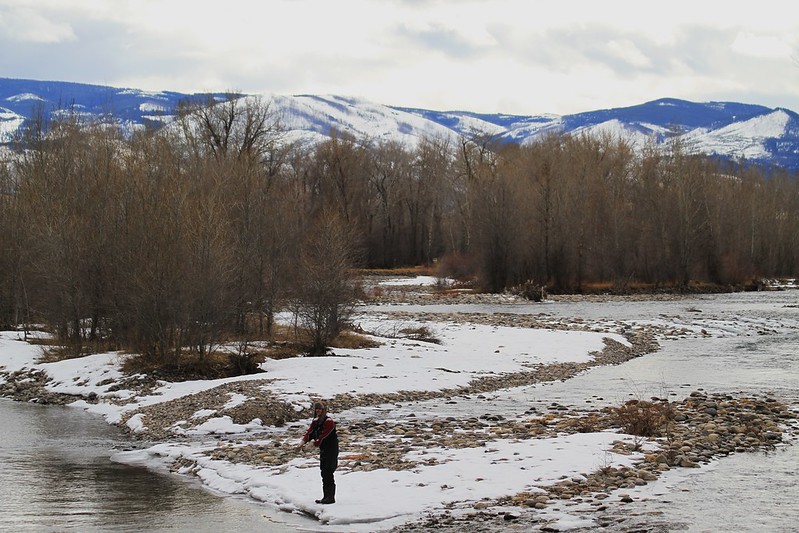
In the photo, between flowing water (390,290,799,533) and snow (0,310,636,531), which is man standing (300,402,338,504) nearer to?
snow (0,310,636,531)

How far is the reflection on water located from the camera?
1223 centimetres

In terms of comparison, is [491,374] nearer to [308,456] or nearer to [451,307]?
[308,456]

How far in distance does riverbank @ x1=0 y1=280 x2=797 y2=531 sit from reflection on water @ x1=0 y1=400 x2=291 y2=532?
72cm

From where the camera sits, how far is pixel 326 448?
12.9 m

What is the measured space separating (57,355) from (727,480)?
2522cm

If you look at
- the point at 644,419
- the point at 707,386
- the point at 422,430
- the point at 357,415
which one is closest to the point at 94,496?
the point at 422,430

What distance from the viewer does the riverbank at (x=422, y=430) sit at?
12898mm

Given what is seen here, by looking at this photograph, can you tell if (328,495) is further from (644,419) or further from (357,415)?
(357,415)

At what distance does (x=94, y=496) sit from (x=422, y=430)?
7265mm

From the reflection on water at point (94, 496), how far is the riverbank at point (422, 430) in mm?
716

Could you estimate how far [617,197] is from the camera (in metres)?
74.2

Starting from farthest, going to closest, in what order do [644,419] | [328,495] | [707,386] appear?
[707,386] → [644,419] → [328,495]

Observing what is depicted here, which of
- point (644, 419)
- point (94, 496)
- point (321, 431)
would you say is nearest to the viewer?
point (321, 431)

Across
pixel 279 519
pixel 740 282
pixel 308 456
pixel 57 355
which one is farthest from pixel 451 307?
pixel 279 519
